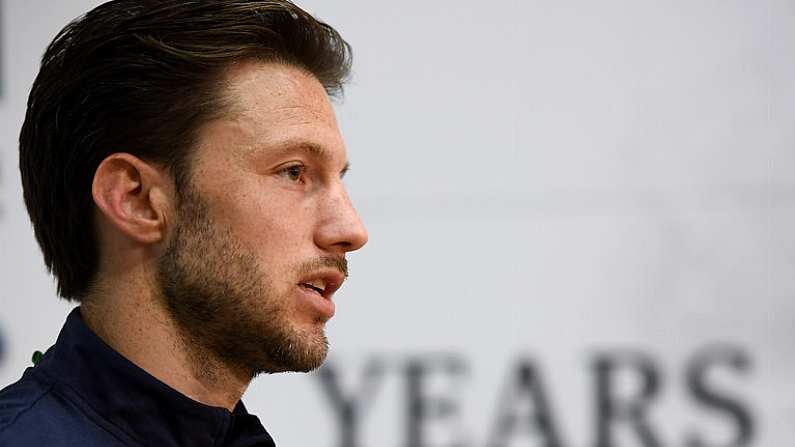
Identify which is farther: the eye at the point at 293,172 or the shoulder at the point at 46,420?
the eye at the point at 293,172

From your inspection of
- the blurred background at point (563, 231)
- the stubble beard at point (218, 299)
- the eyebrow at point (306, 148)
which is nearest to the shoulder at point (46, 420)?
the stubble beard at point (218, 299)

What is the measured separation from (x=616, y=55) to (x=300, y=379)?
95 cm

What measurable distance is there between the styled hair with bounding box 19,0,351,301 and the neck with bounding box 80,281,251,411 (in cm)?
6

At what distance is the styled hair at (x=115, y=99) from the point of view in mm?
1283

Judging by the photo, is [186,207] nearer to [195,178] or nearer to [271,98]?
[195,178]

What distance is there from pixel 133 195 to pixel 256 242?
0.47 feet

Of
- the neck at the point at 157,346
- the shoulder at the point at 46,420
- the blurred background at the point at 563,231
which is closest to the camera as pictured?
the shoulder at the point at 46,420

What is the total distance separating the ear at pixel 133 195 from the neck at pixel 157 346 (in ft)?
0.21

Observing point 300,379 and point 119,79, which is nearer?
point 119,79

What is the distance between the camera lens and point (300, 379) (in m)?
2.52

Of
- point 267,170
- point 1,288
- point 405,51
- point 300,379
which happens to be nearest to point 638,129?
point 405,51

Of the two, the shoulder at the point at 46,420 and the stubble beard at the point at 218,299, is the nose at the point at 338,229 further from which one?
the shoulder at the point at 46,420

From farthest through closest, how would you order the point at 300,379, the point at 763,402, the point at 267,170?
the point at 300,379 < the point at 763,402 < the point at 267,170

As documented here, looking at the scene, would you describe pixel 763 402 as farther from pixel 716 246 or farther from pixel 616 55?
pixel 616 55
